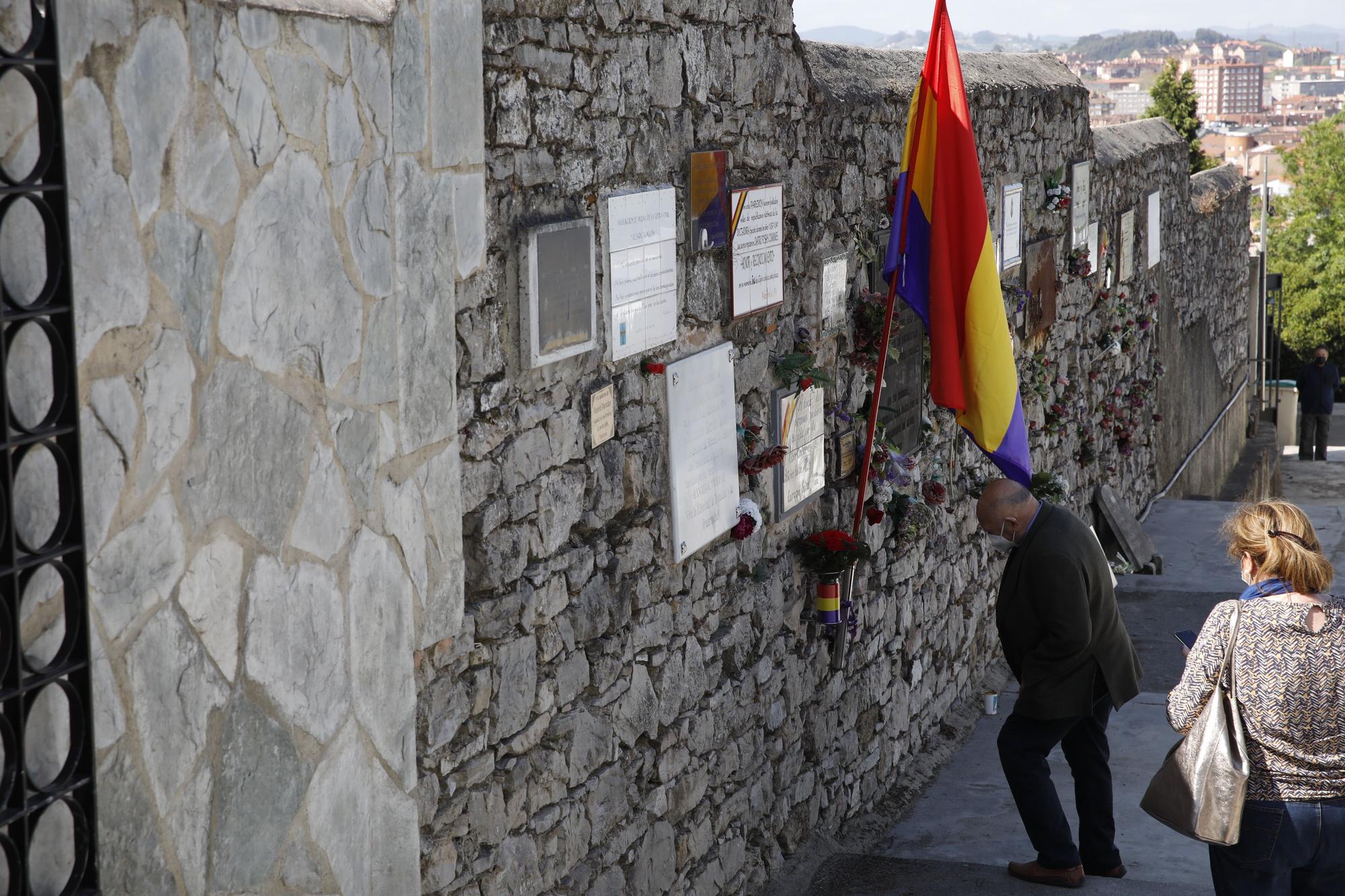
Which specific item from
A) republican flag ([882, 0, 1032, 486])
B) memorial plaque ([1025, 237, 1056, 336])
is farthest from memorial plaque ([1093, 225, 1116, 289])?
republican flag ([882, 0, 1032, 486])

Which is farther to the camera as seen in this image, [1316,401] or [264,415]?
[1316,401]

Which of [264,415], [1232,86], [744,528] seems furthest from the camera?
[1232,86]

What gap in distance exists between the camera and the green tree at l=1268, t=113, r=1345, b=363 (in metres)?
41.6

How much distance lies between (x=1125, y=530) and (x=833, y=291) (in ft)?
15.6

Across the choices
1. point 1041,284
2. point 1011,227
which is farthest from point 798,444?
point 1041,284

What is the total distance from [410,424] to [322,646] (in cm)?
47

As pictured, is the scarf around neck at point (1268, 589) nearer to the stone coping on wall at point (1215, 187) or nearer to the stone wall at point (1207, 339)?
the stone wall at point (1207, 339)

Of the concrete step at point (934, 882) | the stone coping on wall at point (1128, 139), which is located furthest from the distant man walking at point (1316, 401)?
the concrete step at point (934, 882)

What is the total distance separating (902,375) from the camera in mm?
5875

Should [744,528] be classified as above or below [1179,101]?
below

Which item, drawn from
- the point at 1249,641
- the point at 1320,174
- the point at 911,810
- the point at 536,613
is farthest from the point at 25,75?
the point at 1320,174

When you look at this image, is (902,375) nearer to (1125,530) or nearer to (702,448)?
(702,448)

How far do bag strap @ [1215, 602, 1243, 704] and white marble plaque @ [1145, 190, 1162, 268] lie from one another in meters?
7.92

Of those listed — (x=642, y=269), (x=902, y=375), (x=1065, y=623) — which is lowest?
(x=1065, y=623)
